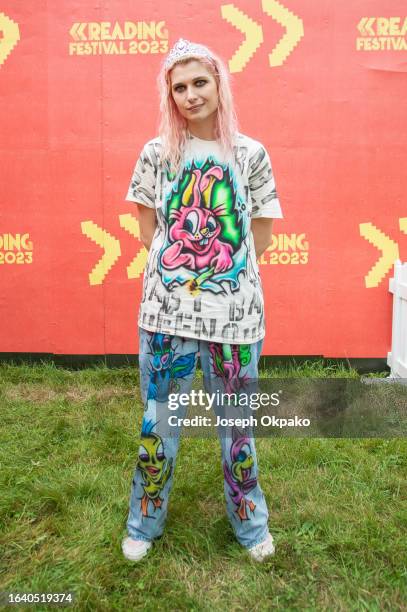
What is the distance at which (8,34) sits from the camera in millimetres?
4168

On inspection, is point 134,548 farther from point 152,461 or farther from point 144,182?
point 144,182

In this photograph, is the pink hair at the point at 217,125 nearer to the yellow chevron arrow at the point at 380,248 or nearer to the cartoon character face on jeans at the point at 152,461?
the cartoon character face on jeans at the point at 152,461

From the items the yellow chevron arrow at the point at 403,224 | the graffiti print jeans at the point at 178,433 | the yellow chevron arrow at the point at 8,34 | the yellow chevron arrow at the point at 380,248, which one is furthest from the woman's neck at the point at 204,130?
the yellow chevron arrow at the point at 8,34

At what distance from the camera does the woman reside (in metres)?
1.88

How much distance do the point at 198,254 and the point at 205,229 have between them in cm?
9

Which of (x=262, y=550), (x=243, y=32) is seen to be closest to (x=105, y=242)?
(x=243, y=32)

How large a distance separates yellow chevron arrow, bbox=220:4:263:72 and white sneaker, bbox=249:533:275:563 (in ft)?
10.8

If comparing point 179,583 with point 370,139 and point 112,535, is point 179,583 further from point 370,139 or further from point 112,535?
point 370,139

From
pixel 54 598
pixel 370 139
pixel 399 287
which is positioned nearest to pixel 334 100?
pixel 370 139

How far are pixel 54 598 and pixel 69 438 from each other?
1.36 m

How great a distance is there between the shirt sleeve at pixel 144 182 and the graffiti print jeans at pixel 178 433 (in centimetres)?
47

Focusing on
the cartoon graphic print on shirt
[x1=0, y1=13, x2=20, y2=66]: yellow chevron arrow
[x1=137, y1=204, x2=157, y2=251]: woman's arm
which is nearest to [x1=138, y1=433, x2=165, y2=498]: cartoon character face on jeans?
the cartoon graphic print on shirt

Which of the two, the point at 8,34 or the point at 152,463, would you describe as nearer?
the point at 152,463

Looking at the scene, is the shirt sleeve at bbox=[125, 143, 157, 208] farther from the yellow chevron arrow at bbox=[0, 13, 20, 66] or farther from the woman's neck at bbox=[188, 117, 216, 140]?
the yellow chevron arrow at bbox=[0, 13, 20, 66]
